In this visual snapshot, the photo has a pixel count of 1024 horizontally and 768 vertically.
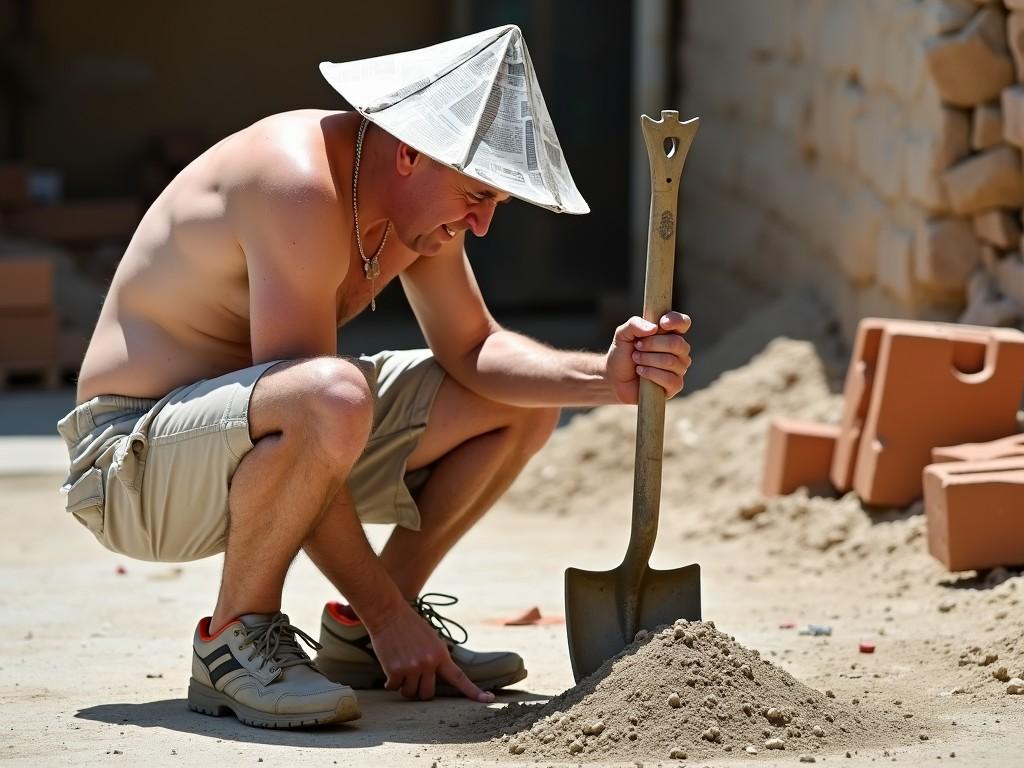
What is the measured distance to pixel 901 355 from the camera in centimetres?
425

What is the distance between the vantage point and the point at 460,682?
3143 millimetres

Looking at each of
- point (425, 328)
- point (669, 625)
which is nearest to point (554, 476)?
point (425, 328)

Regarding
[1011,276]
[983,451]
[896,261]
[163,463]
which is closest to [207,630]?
[163,463]

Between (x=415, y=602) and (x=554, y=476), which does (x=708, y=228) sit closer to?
(x=554, y=476)

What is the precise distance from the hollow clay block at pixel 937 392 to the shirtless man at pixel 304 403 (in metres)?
1.30

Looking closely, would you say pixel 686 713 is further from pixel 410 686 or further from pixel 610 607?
pixel 410 686

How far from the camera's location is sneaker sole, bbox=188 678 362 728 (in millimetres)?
2848

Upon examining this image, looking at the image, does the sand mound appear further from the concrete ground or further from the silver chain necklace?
the silver chain necklace

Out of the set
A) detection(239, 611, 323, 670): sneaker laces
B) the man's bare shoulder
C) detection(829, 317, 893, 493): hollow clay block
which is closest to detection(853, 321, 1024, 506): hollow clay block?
detection(829, 317, 893, 493): hollow clay block

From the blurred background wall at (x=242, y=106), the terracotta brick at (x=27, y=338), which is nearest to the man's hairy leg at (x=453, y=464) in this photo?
the terracotta brick at (x=27, y=338)

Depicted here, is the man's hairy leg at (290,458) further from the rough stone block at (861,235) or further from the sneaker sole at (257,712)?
the rough stone block at (861,235)

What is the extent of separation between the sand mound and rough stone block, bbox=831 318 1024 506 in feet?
5.17

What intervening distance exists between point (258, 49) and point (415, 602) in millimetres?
7618

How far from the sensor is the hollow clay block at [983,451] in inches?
157
